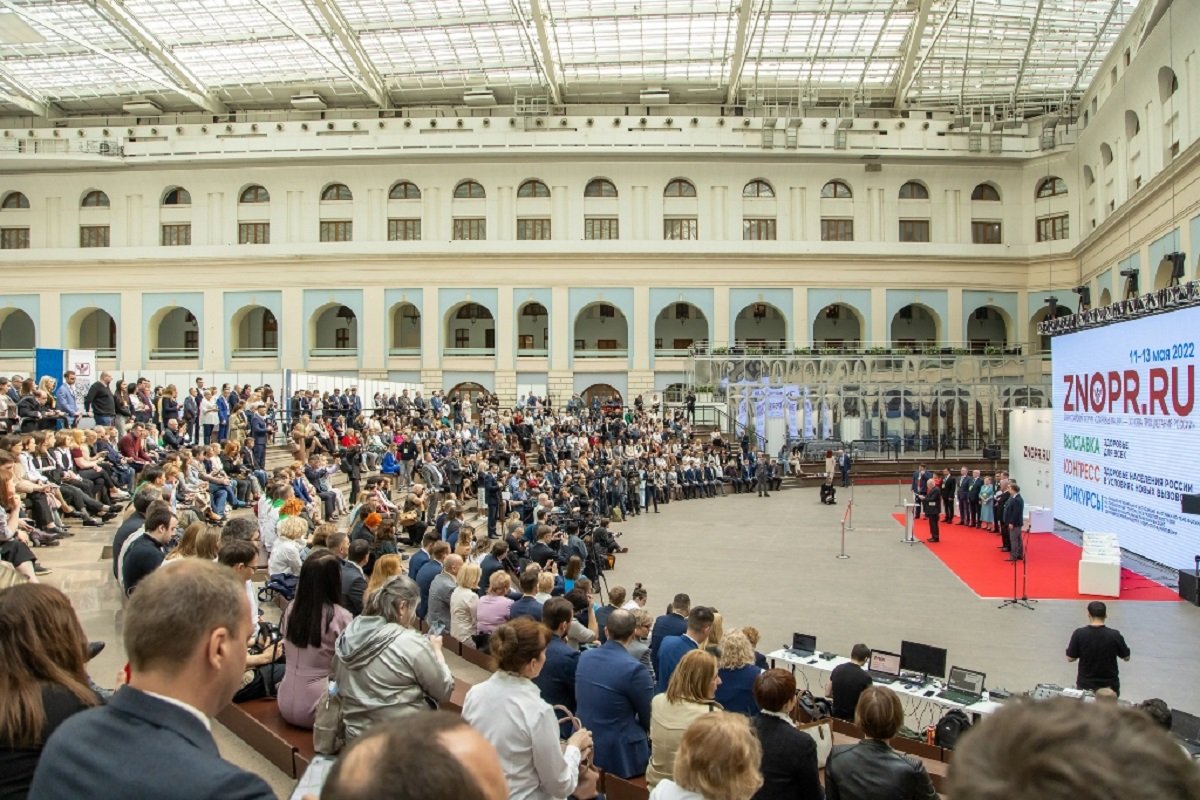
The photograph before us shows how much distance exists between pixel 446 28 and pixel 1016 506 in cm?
3101

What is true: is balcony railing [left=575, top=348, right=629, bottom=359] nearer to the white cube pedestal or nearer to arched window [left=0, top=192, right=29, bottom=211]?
arched window [left=0, top=192, right=29, bottom=211]

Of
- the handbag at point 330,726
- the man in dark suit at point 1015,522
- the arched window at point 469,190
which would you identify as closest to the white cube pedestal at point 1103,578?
the man in dark suit at point 1015,522

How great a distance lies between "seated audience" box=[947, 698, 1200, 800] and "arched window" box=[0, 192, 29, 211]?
2103 inches

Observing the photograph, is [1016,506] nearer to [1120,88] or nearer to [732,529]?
[732,529]

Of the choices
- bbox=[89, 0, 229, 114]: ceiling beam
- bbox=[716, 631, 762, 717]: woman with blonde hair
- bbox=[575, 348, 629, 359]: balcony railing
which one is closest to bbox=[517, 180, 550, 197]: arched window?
bbox=[575, 348, 629, 359]: balcony railing

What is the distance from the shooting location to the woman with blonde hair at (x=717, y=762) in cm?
304

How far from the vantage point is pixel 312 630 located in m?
4.76

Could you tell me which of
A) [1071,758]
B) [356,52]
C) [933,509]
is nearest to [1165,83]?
[933,509]

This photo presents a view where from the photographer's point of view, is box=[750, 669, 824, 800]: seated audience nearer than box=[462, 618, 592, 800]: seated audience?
No

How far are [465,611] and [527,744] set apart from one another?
4457 millimetres

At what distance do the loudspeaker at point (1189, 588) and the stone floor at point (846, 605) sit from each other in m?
0.26

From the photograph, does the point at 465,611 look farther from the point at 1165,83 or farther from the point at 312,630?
the point at 1165,83

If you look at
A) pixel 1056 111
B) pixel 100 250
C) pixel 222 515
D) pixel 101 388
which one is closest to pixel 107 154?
pixel 100 250

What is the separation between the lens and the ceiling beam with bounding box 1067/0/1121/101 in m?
31.7
